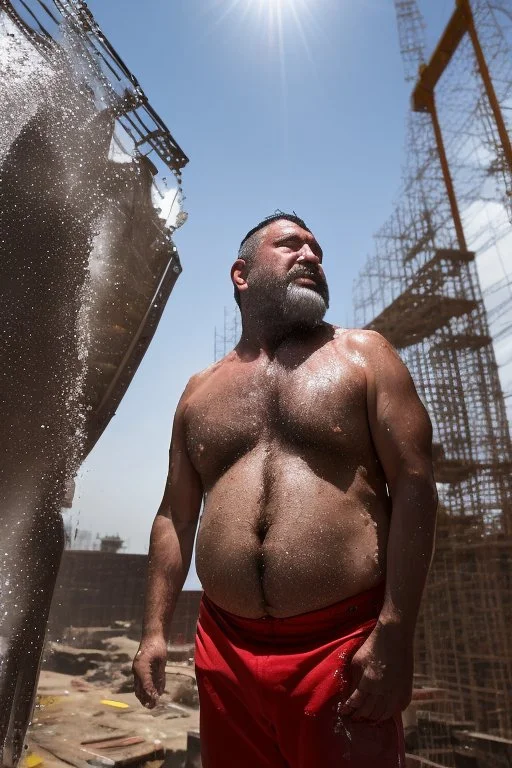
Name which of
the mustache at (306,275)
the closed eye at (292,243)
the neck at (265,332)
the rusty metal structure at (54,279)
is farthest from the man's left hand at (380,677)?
the rusty metal structure at (54,279)

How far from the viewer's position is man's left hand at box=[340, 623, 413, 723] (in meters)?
1.25

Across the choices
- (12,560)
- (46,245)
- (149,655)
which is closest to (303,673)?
(149,655)

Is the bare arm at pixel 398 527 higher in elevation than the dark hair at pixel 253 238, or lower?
lower

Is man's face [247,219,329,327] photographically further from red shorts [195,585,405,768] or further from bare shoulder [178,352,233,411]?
red shorts [195,585,405,768]

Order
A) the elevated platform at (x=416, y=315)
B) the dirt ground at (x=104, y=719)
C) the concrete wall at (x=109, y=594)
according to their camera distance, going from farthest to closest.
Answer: the concrete wall at (x=109, y=594) → the elevated platform at (x=416, y=315) → the dirt ground at (x=104, y=719)

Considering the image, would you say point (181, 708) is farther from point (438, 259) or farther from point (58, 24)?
point (438, 259)

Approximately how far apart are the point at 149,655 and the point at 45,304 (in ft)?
8.38

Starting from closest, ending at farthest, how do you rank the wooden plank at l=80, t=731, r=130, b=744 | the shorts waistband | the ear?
the shorts waistband, the ear, the wooden plank at l=80, t=731, r=130, b=744

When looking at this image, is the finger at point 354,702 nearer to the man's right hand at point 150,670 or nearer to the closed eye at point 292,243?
the man's right hand at point 150,670

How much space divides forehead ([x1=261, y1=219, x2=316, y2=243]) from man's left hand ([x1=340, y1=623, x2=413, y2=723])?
1493 mm

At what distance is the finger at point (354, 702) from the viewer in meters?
1.25

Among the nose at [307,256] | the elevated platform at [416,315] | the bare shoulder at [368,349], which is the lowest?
the bare shoulder at [368,349]

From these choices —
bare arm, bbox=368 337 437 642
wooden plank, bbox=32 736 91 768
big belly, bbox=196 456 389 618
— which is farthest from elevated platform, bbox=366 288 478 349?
big belly, bbox=196 456 389 618

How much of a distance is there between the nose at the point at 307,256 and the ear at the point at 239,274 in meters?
0.28
